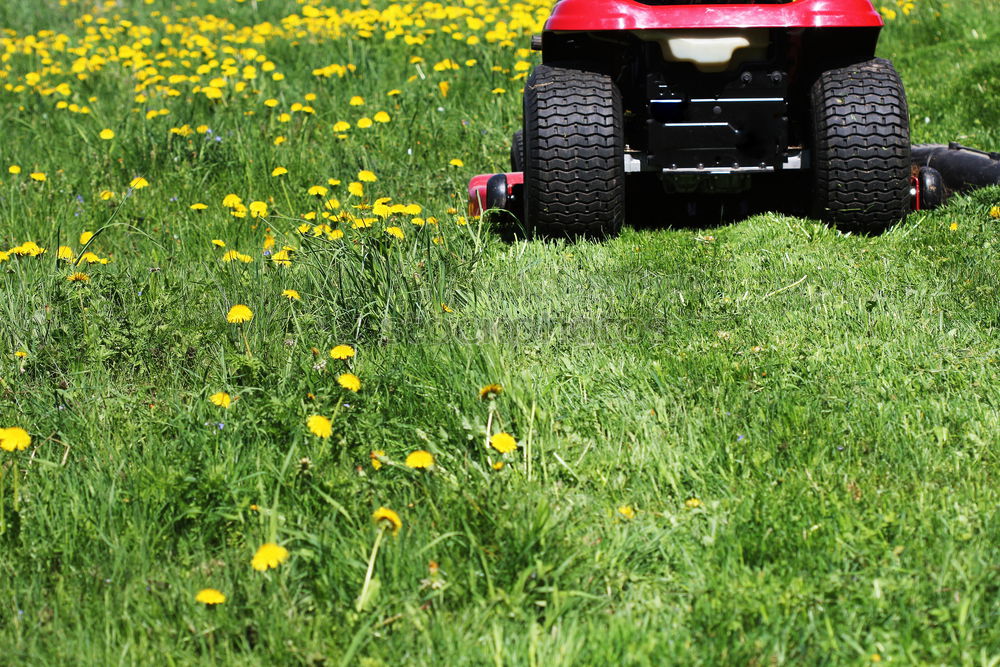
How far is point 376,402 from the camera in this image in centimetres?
275

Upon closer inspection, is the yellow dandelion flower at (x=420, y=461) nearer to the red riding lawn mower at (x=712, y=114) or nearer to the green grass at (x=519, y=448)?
the green grass at (x=519, y=448)

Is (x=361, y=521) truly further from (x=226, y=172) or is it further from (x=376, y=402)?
(x=226, y=172)

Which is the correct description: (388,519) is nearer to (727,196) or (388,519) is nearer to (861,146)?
(861,146)

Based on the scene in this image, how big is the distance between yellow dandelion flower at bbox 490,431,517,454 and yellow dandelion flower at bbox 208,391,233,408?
0.69 metres

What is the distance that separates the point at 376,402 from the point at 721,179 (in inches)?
77.7

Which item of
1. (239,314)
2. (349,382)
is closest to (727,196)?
(239,314)

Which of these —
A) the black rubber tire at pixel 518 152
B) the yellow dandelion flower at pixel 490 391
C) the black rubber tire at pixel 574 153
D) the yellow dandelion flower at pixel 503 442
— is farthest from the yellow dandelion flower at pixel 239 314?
the black rubber tire at pixel 518 152

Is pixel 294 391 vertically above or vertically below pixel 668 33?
below

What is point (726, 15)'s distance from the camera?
3934 mm

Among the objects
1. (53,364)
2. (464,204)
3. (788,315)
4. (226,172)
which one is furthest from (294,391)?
(226,172)

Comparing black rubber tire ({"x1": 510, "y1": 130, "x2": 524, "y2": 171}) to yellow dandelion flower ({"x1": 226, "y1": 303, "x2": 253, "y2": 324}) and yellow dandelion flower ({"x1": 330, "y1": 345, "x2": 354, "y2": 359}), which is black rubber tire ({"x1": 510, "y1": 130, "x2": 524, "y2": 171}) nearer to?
yellow dandelion flower ({"x1": 226, "y1": 303, "x2": 253, "y2": 324})

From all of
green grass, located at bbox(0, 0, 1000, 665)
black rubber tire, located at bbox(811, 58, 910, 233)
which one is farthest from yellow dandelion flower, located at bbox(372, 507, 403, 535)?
black rubber tire, located at bbox(811, 58, 910, 233)

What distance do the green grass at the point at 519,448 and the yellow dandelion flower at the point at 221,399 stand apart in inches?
1.5

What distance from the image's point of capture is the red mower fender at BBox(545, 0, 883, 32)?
3.92m
